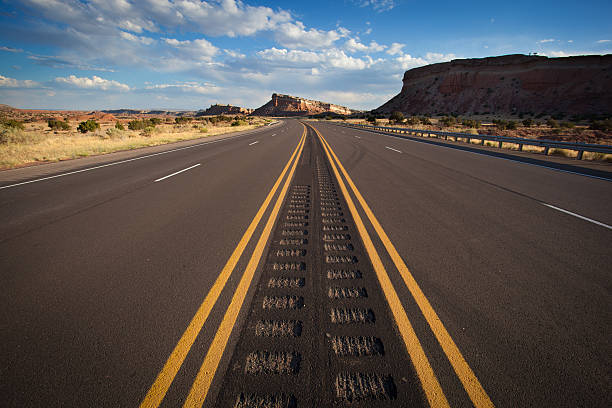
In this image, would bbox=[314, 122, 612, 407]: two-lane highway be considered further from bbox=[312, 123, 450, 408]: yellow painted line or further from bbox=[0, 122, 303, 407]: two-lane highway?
bbox=[0, 122, 303, 407]: two-lane highway

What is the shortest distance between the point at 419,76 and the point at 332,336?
376 ft

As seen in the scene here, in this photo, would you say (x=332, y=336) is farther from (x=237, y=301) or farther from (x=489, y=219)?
(x=489, y=219)

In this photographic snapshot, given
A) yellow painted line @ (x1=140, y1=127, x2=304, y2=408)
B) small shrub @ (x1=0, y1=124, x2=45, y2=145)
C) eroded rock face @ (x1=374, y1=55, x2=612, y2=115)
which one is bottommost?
yellow painted line @ (x1=140, y1=127, x2=304, y2=408)

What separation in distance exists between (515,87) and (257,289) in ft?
302

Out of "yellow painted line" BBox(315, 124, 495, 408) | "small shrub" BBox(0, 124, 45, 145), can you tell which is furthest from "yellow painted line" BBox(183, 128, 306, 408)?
"small shrub" BBox(0, 124, 45, 145)

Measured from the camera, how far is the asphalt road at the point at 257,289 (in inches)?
80.0

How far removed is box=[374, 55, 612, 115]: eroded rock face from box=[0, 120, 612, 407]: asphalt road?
242 feet

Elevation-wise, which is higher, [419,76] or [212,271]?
[419,76]

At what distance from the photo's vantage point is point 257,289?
9.74ft

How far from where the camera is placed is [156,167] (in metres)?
10.4

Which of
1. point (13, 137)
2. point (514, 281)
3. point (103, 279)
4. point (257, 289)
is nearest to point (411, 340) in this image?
point (257, 289)

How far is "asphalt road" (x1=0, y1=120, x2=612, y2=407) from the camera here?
2033 mm

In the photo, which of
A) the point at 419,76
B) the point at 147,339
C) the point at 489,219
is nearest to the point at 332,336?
the point at 147,339

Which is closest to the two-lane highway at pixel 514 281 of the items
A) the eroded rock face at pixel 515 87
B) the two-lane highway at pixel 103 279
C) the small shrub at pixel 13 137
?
the two-lane highway at pixel 103 279
